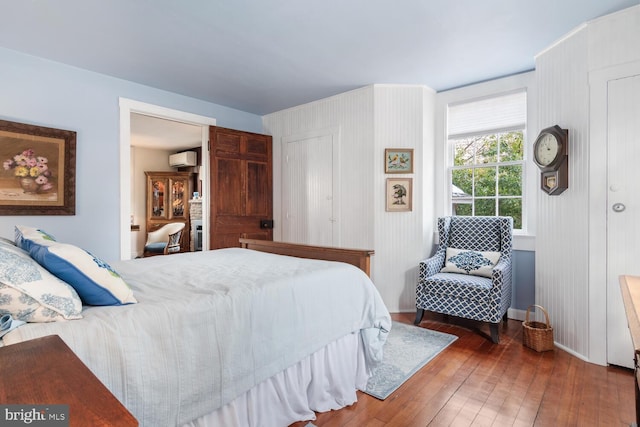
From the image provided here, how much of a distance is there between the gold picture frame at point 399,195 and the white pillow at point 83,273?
2.99 metres

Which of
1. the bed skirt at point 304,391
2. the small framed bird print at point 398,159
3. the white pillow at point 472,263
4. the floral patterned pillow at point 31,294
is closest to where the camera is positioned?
the floral patterned pillow at point 31,294

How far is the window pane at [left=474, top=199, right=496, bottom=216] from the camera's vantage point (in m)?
3.76

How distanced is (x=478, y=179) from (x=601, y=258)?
62.5 inches

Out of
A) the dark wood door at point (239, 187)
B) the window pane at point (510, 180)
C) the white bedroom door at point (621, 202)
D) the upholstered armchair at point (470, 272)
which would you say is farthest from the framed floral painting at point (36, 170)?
the white bedroom door at point (621, 202)

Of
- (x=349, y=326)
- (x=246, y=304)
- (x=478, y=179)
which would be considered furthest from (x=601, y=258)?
(x=246, y=304)

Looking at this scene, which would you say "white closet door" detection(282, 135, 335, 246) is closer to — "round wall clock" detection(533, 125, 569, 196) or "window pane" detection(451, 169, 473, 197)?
"window pane" detection(451, 169, 473, 197)

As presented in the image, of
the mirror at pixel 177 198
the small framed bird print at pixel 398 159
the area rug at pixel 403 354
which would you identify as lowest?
the area rug at pixel 403 354

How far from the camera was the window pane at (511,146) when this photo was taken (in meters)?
3.59

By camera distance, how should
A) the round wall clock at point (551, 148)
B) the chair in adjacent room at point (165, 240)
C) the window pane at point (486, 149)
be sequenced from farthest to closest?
the chair in adjacent room at point (165, 240) < the window pane at point (486, 149) < the round wall clock at point (551, 148)

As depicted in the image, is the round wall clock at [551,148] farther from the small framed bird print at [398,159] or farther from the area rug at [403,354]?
the area rug at [403,354]

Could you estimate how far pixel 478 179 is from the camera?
3.87 meters

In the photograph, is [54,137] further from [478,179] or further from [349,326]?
[478,179]

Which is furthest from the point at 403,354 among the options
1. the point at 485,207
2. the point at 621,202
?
the point at 485,207

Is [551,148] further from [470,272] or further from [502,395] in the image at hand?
[502,395]
